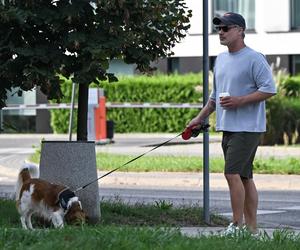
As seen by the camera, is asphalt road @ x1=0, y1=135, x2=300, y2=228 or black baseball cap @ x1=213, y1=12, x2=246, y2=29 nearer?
black baseball cap @ x1=213, y1=12, x2=246, y2=29

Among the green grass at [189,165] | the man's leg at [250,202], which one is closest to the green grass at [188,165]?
the green grass at [189,165]

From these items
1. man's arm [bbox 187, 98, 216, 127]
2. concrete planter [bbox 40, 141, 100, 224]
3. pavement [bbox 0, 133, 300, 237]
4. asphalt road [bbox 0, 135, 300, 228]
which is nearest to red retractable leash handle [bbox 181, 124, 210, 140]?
man's arm [bbox 187, 98, 216, 127]

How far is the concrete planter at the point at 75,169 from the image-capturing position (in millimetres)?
10633

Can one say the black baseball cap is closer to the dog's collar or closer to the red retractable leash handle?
the red retractable leash handle

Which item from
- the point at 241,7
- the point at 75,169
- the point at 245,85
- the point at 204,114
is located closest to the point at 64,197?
the point at 75,169

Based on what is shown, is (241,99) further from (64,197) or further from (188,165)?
(188,165)

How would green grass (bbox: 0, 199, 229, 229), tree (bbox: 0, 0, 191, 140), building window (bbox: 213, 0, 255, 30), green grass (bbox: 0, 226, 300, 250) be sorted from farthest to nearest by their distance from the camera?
building window (bbox: 213, 0, 255, 30) < green grass (bbox: 0, 199, 229, 229) < tree (bbox: 0, 0, 191, 140) < green grass (bbox: 0, 226, 300, 250)

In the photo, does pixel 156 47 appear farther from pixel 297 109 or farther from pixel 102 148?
pixel 297 109

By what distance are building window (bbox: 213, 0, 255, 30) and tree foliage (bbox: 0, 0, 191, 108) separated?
26976 millimetres

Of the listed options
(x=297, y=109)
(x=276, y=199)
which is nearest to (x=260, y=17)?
(x=297, y=109)

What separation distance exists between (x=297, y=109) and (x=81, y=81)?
1978 centimetres

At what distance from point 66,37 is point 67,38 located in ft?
0.17

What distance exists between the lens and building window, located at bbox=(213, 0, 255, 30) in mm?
37375

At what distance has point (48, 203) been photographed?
9.76 metres
